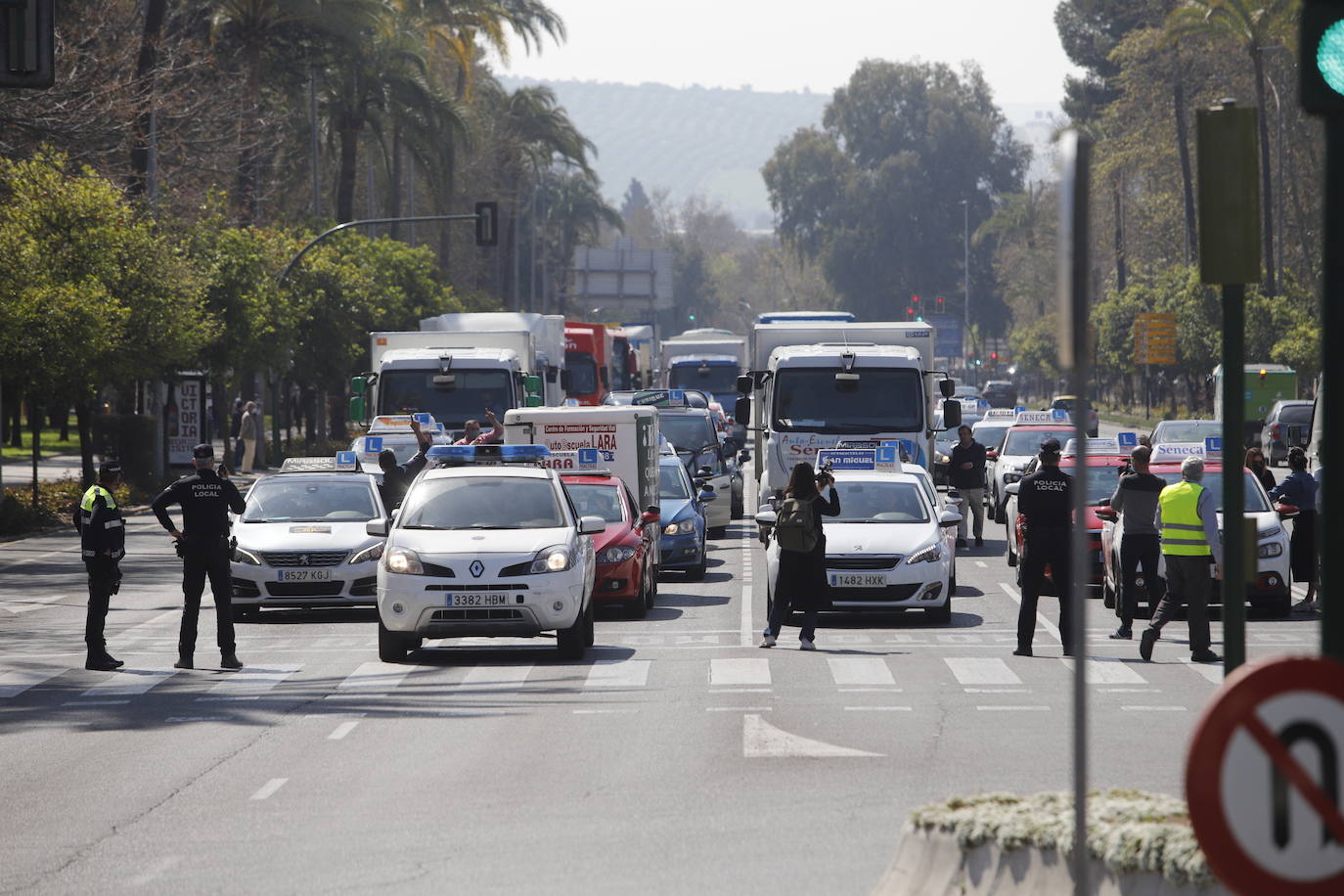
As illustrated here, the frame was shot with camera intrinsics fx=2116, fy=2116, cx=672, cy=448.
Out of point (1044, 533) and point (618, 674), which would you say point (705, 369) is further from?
point (618, 674)

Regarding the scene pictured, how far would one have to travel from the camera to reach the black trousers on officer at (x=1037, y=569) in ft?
57.7

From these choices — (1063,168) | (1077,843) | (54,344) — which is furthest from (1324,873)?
(54,344)

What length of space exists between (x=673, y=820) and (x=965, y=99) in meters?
125

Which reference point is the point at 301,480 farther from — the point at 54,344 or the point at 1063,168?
the point at 1063,168

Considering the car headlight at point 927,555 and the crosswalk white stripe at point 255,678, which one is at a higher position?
the car headlight at point 927,555

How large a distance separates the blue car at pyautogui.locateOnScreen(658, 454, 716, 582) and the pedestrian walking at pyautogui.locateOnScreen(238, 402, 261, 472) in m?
25.1

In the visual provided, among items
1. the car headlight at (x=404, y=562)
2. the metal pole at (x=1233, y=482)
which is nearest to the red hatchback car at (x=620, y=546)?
the car headlight at (x=404, y=562)

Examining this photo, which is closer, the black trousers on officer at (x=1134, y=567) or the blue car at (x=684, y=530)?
the black trousers on officer at (x=1134, y=567)

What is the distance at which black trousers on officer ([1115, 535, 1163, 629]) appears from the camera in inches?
750

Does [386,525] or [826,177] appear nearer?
[386,525]

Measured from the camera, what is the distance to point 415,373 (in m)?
35.1

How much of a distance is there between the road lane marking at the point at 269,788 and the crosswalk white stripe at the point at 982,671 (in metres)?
6.14

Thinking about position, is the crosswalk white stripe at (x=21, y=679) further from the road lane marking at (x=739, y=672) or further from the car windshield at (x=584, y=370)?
the car windshield at (x=584, y=370)

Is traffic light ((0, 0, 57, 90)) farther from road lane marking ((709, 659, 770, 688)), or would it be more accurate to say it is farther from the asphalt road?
road lane marking ((709, 659, 770, 688))
